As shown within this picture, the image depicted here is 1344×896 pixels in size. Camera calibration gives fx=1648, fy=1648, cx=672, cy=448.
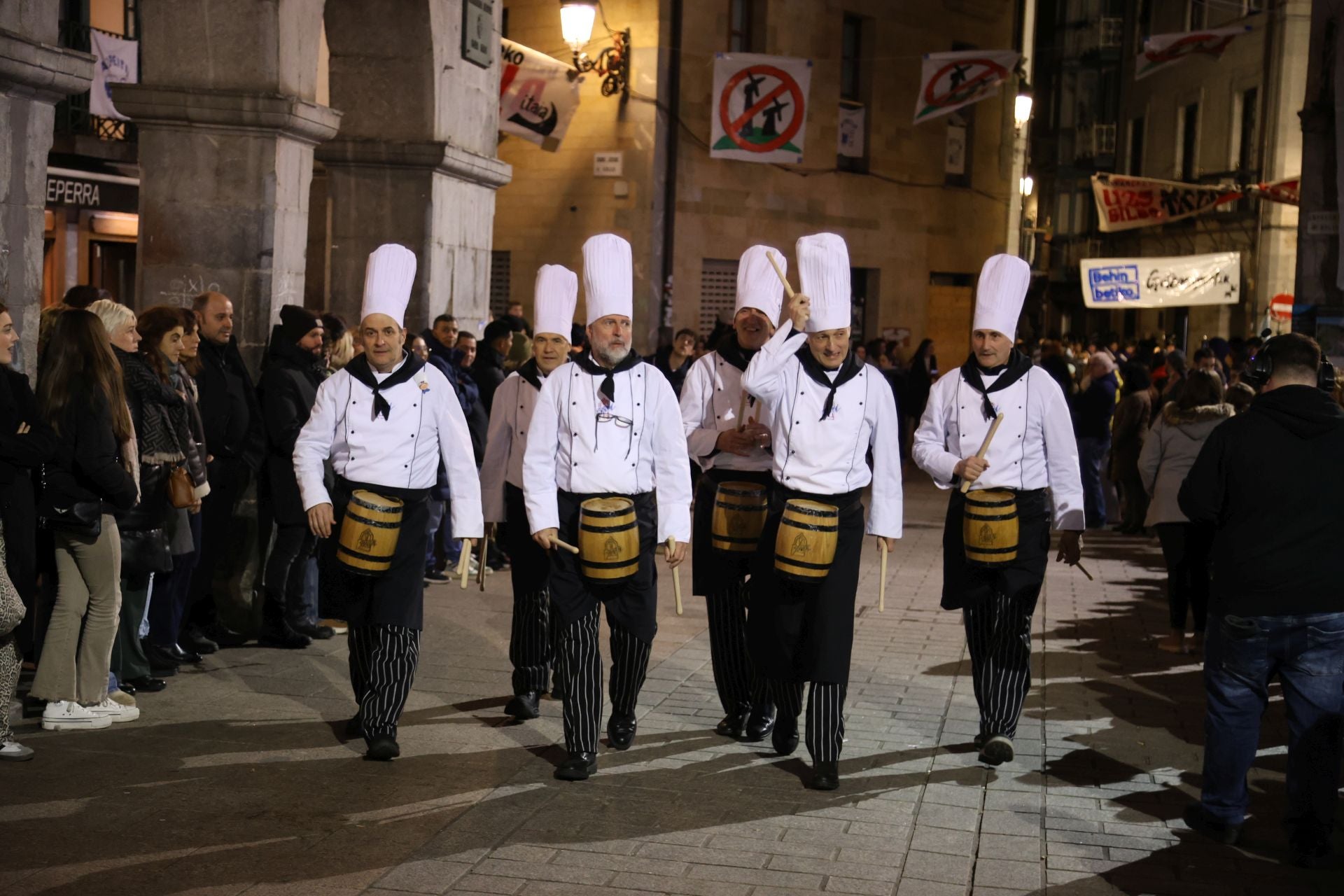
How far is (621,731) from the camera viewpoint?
7.13 m

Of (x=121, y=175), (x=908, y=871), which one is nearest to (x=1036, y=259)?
(x=121, y=175)

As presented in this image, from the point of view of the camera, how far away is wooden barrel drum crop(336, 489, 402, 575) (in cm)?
680

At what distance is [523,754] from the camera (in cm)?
703

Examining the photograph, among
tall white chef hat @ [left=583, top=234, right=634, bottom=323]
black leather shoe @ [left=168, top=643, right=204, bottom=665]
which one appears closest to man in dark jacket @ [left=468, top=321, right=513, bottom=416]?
black leather shoe @ [left=168, top=643, right=204, bottom=665]

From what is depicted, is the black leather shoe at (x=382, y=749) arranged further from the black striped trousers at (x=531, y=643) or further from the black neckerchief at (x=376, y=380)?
the black neckerchief at (x=376, y=380)

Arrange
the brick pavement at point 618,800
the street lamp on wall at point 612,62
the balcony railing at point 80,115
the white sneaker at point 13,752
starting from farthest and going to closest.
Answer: the street lamp on wall at point 612,62
the balcony railing at point 80,115
the white sneaker at point 13,752
the brick pavement at point 618,800

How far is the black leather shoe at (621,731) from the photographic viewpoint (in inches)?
281

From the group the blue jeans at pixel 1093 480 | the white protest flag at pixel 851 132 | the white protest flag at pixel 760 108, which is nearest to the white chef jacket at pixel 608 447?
the blue jeans at pixel 1093 480

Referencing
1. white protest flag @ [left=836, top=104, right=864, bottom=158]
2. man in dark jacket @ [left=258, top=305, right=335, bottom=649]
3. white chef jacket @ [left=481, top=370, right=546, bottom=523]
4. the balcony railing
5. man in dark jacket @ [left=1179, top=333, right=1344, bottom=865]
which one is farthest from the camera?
white protest flag @ [left=836, top=104, right=864, bottom=158]

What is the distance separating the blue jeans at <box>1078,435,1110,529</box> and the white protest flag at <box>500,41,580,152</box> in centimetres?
744

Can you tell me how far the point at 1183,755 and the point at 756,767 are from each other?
198 cm

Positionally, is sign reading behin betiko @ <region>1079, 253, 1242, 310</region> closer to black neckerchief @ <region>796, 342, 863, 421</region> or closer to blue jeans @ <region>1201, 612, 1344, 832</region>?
black neckerchief @ <region>796, 342, 863, 421</region>

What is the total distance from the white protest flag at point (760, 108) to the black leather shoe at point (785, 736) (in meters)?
14.8

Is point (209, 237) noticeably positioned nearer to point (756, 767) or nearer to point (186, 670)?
point (186, 670)
